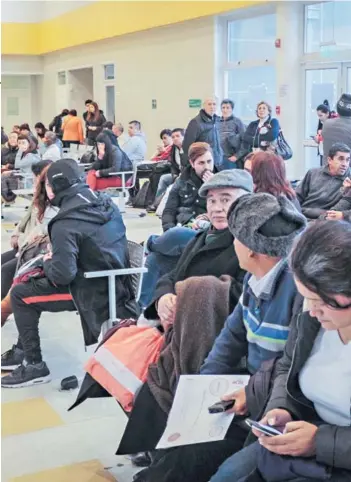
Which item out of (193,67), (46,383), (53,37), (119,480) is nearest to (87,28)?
(53,37)

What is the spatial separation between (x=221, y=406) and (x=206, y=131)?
7.71 m

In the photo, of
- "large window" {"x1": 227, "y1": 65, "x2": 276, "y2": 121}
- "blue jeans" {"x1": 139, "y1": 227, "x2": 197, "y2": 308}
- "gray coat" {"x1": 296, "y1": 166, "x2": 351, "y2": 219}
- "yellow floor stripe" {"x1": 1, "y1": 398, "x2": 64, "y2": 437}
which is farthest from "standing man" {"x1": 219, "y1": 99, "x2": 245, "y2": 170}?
"yellow floor stripe" {"x1": 1, "y1": 398, "x2": 64, "y2": 437}

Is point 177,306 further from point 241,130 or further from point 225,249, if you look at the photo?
point 241,130

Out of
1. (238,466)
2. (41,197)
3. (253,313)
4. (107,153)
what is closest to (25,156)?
(107,153)

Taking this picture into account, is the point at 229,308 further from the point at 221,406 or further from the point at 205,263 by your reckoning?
the point at 221,406

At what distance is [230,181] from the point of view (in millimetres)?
3125

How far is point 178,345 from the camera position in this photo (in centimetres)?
269

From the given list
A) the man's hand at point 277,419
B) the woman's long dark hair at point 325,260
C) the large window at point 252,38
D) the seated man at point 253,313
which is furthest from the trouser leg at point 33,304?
the large window at point 252,38

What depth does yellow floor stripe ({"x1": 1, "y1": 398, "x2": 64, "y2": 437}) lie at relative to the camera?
3633mm

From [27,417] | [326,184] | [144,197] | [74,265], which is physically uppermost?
[326,184]

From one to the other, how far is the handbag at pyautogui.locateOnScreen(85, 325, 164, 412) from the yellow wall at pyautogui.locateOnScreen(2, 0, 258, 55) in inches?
401

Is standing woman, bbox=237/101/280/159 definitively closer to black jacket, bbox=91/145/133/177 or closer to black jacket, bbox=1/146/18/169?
black jacket, bbox=91/145/133/177

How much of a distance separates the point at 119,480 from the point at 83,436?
1.61 feet

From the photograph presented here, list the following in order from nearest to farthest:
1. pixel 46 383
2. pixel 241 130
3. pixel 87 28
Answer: pixel 46 383 → pixel 241 130 → pixel 87 28
